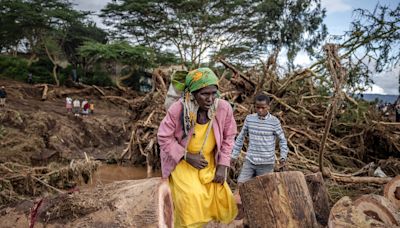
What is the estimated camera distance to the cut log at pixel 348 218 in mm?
2382

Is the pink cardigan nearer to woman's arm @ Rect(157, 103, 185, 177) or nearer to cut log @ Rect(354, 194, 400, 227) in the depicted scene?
woman's arm @ Rect(157, 103, 185, 177)

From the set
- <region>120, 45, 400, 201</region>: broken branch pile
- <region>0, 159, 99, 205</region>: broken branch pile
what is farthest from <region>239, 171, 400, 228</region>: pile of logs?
<region>0, 159, 99, 205</region>: broken branch pile

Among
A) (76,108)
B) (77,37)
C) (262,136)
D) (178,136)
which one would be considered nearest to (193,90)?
(178,136)

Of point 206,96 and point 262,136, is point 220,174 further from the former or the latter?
point 262,136

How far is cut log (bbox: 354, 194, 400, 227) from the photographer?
2.80 m

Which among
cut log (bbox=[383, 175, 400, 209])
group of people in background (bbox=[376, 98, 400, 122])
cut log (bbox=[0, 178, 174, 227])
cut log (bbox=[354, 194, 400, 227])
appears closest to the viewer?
cut log (bbox=[354, 194, 400, 227])

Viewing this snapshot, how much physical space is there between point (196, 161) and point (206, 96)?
1.39ft

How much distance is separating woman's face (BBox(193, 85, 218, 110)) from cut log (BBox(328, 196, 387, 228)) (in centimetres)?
118

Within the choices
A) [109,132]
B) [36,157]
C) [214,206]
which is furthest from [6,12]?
[214,206]

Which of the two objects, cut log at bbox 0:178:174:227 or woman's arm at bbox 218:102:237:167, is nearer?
woman's arm at bbox 218:102:237:167

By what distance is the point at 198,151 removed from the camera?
7.64 feet

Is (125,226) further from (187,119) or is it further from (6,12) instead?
(6,12)

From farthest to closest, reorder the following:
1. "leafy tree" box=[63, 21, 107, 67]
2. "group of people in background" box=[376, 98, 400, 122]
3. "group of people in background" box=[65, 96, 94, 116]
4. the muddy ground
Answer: "leafy tree" box=[63, 21, 107, 67], "group of people in background" box=[65, 96, 94, 116], the muddy ground, "group of people in background" box=[376, 98, 400, 122]

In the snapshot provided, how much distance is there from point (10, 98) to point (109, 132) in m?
4.51
